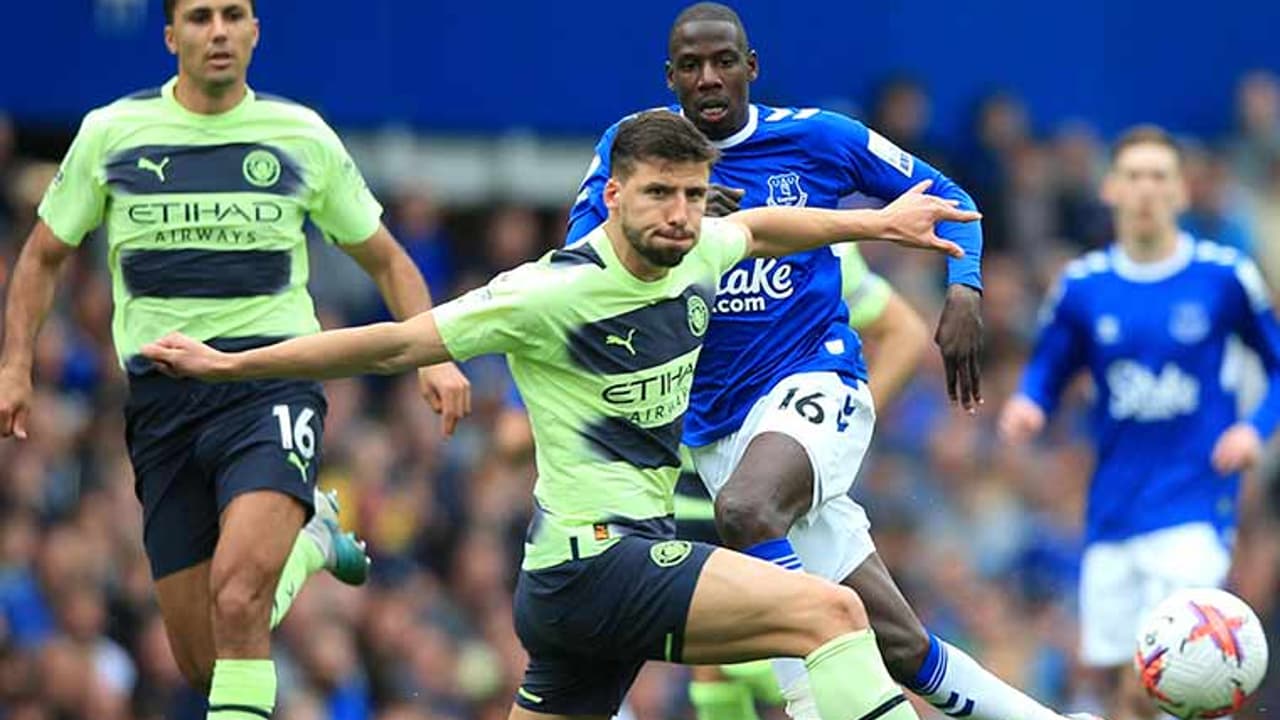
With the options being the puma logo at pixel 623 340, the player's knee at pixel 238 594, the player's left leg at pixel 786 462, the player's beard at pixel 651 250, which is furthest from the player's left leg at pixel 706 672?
the player's beard at pixel 651 250

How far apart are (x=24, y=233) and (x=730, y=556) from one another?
7.95 meters

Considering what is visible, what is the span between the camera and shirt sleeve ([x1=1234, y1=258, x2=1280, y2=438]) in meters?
13.3

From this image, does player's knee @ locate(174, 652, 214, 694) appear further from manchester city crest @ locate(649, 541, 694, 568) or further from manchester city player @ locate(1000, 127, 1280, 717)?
manchester city player @ locate(1000, 127, 1280, 717)

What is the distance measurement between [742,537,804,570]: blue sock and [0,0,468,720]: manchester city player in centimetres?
143

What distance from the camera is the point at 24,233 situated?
16125 millimetres

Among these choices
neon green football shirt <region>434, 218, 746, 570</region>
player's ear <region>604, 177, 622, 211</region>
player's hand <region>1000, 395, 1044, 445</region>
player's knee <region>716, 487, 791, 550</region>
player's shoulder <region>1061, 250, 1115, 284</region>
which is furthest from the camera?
player's shoulder <region>1061, 250, 1115, 284</region>

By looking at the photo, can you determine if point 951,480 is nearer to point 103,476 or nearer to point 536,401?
point 103,476

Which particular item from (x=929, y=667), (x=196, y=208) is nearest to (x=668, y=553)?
(x=929, y=667)

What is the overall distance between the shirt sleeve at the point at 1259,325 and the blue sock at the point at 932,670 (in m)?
3.48

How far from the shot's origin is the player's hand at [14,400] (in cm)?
1058

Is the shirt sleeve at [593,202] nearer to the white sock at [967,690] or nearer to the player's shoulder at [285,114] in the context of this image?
the player's shoulder at [285,114]

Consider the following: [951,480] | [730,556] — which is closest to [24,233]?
[951,480]

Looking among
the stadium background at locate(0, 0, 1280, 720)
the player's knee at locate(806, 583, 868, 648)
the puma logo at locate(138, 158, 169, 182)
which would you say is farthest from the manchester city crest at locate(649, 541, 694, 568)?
the stadium background at locate(0, 0, 1280, 720)

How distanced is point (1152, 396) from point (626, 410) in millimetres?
4752
